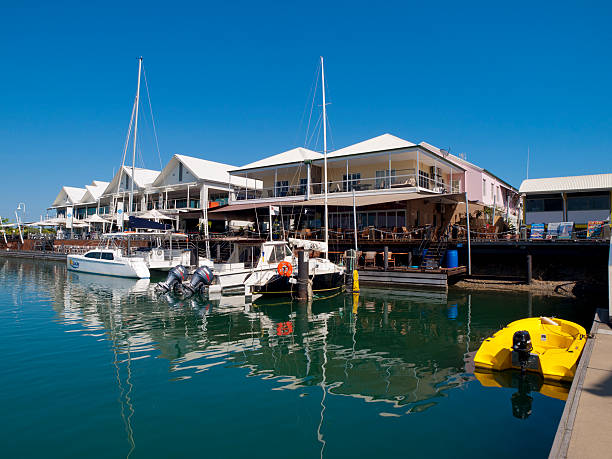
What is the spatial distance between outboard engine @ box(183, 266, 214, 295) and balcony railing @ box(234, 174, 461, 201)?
13.2 meters

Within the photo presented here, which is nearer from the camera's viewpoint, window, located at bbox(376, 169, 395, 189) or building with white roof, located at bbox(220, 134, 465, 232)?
building with white roof, located at bbox(220, 134, 465, 232)

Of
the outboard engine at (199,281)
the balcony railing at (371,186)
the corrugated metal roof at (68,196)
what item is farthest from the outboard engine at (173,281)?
the corrugated metal roof at (68,196)

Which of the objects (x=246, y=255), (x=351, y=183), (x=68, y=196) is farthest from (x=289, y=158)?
(x=68, y=196)

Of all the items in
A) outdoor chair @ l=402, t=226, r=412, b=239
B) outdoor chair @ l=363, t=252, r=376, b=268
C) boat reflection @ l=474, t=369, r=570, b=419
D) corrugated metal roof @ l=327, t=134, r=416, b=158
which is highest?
corrugated metal roof @ l=327, t=134, r=416, b=158

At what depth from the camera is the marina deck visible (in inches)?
186

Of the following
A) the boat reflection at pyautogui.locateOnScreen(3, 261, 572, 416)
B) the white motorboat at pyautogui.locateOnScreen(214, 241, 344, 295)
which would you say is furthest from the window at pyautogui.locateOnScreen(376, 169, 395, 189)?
the boat reflection at pyautogui.locateOnScreen(3, 261, 572, 416)

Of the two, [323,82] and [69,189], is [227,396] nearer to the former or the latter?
[323,82]

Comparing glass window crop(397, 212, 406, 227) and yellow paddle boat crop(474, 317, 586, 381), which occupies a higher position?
glass window crop(397, 212, 406, 227)

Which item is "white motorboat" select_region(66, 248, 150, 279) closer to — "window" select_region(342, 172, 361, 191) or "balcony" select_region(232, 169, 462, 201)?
"balcony" select_region(232, 169, 462, 201)

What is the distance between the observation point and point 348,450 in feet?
19.7

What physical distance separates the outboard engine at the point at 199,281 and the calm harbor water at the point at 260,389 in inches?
156

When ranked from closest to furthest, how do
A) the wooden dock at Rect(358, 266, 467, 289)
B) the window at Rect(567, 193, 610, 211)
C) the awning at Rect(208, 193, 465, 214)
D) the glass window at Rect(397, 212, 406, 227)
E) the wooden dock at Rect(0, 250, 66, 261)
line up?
the wooden dock at Rect(358, 266, 467, 289) < the awning at Rect(208, 193, 465, 214) < the window at Rect(567, 193, 610, 211) < the glass window at Rect(397, 212, 406, 227) < the wooden dock at Rect(0, 250, 66, 261)

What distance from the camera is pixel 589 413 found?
5.69 meters

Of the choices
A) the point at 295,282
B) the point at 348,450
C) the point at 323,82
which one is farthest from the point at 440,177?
the point at 348,450
